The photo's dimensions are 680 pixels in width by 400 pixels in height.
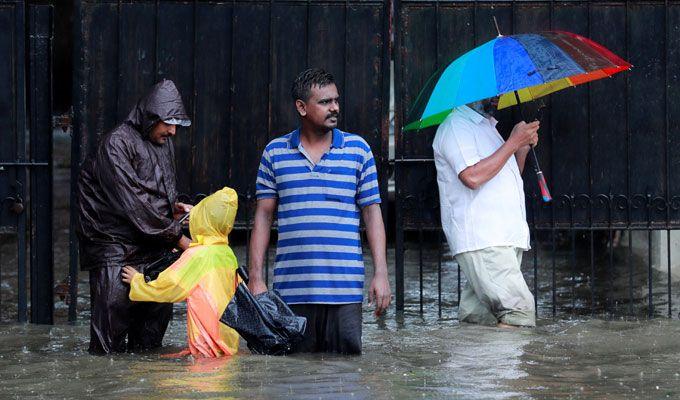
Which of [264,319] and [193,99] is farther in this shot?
[193,99]

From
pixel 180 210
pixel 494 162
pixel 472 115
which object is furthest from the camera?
pixel 472 115

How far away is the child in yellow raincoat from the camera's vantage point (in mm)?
7848

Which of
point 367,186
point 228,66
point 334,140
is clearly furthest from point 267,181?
point 228,66

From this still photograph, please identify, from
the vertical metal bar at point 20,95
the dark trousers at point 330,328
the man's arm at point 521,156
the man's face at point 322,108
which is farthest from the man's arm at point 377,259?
the vertical metal bar at point 20,95

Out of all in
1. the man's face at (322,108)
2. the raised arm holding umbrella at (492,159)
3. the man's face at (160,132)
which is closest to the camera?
the man's face at (322,108)

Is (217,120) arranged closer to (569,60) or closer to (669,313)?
(569,60)

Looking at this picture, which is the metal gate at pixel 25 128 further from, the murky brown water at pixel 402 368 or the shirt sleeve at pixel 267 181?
the shirt sleeve at pixel 267 181

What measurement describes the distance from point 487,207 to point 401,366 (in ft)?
4.82

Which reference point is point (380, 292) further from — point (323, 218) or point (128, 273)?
point (128, 273)

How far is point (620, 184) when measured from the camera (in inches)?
381

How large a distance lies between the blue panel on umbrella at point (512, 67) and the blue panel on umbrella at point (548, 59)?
39 millimetres

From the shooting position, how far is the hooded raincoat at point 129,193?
26.5 ft

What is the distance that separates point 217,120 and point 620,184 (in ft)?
9.01

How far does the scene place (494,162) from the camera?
8.77 m
